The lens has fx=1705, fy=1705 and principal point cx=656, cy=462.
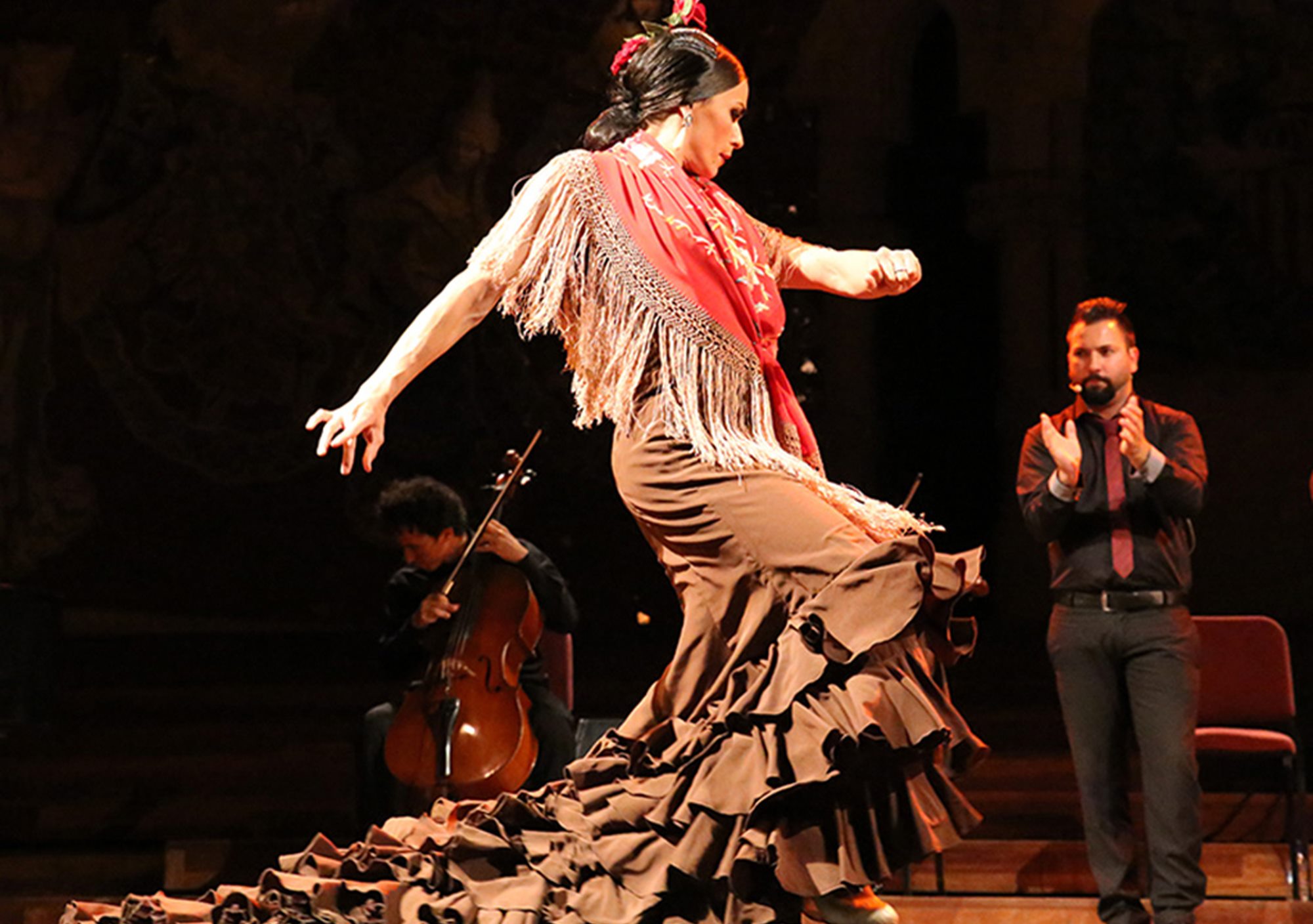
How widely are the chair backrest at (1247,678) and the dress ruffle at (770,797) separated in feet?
8.66

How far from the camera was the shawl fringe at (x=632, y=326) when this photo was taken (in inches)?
107

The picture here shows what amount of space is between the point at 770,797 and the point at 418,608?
7.84 ft

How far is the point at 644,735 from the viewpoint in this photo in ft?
8.91

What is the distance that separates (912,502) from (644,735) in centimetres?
500

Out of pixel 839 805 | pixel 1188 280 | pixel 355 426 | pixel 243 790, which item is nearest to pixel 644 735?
pixel 839 805

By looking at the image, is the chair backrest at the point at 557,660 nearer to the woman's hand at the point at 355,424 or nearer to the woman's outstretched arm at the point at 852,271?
the woman's outstretched arm at the point at 852,271

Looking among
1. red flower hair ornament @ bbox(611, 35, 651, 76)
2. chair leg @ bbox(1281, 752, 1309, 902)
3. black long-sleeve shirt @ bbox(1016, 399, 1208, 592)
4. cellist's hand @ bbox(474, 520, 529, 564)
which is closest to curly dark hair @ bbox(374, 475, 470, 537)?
cellist's hand @ bbox(474, 520, 529, 564)

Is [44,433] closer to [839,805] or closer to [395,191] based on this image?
[395,191]

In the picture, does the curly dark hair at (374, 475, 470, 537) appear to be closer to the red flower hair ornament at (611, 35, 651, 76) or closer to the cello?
the cello

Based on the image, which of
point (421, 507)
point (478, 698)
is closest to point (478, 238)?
point (421, 507)

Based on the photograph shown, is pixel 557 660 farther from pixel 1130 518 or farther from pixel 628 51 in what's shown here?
pixel 628 51

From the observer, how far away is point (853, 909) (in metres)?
2.46

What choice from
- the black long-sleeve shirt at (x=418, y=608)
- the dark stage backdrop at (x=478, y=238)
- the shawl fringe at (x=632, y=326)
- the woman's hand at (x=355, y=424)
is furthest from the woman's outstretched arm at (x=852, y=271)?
the dark stage backdrop at (x=478, y=238)

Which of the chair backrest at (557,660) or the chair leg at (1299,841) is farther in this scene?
the chair backrest at (557,660)
